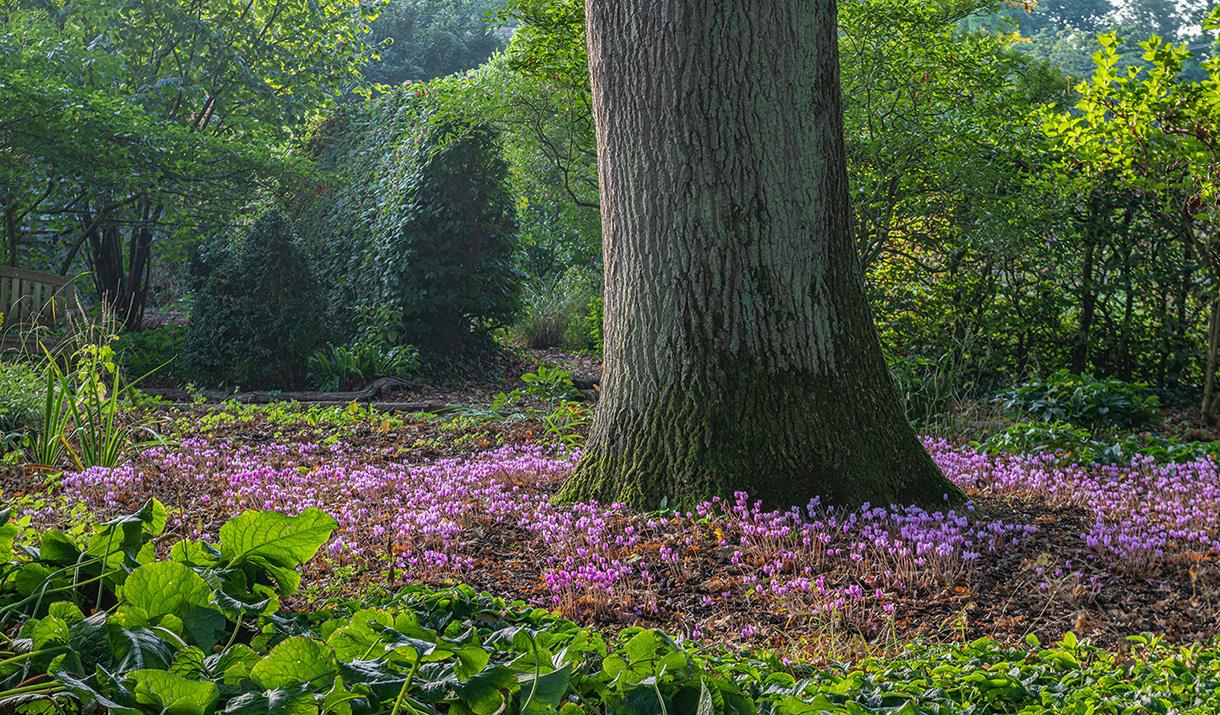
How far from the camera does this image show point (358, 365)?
9.80m

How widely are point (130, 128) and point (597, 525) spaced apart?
9.44 metres

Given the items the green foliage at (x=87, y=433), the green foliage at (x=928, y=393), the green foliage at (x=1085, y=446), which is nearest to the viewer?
the green foliage at (x=87, y=433)

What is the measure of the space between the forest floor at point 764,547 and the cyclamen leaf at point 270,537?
2.92 ft

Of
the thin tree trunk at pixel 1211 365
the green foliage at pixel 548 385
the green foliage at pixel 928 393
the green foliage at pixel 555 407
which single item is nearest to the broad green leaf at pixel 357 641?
the green foliage at pixel 555 407

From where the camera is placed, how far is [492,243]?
36.4 ft

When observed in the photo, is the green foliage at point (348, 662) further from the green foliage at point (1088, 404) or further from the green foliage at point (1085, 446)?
the green foliage at point (1088, 404)

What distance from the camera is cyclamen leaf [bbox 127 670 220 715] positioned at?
48.9 inches

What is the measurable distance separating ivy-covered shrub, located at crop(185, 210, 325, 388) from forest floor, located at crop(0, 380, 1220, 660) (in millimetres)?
4653

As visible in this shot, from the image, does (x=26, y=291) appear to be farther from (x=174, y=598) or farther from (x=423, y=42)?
(x=423, y=42)

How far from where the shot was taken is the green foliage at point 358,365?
31.9 feet

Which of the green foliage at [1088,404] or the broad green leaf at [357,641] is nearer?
the broad green leaf at [357,641]

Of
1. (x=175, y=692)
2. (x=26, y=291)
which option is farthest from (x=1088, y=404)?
(x=26, y=291)

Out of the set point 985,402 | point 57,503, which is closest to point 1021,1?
point 985,402

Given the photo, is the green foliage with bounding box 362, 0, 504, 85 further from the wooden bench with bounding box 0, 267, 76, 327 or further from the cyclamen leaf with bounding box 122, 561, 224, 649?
the cyclamen leaf with bounding box 122, 561, 224, 649
